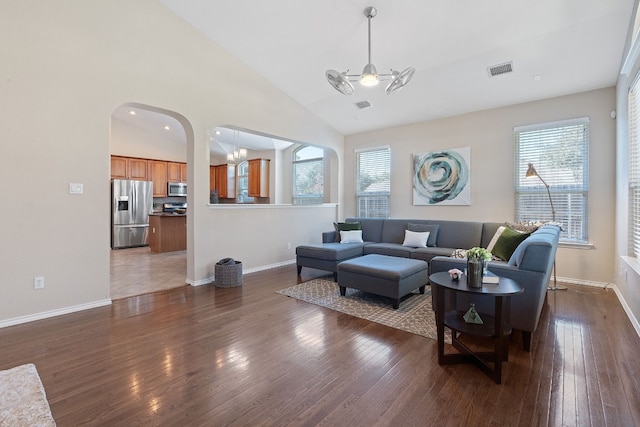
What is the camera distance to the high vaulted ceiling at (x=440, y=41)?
3.25 m

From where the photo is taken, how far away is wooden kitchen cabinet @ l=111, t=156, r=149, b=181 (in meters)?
7.95

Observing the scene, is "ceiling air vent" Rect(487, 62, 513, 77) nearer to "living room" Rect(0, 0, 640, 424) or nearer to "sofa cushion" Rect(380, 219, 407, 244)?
"living room" Rect(0, 0, 640, 424)

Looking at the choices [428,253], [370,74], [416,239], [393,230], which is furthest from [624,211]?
[370,74]

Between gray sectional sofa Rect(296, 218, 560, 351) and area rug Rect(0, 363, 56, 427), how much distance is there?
3.02 metres

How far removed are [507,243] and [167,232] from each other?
22.5 feet

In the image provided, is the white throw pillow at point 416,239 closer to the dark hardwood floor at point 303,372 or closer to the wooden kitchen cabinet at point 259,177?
the dark hardwood floor at point 303,372

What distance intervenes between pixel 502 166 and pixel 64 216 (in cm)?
601

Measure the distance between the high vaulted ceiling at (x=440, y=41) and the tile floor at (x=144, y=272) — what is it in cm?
358

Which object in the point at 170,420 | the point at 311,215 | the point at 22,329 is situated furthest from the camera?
the point at 311,215

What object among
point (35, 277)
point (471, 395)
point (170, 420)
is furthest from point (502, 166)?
point (35, 277)

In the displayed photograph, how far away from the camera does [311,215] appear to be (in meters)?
6.30

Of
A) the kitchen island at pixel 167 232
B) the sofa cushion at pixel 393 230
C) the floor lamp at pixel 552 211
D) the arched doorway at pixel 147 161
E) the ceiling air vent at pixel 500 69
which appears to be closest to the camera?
the ceiling air vent at pixel 500 69

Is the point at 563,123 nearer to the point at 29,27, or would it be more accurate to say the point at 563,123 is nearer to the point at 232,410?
the point at 232,410

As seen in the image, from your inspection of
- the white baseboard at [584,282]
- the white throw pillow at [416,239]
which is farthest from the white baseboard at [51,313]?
the white baseboard at [584,282]
